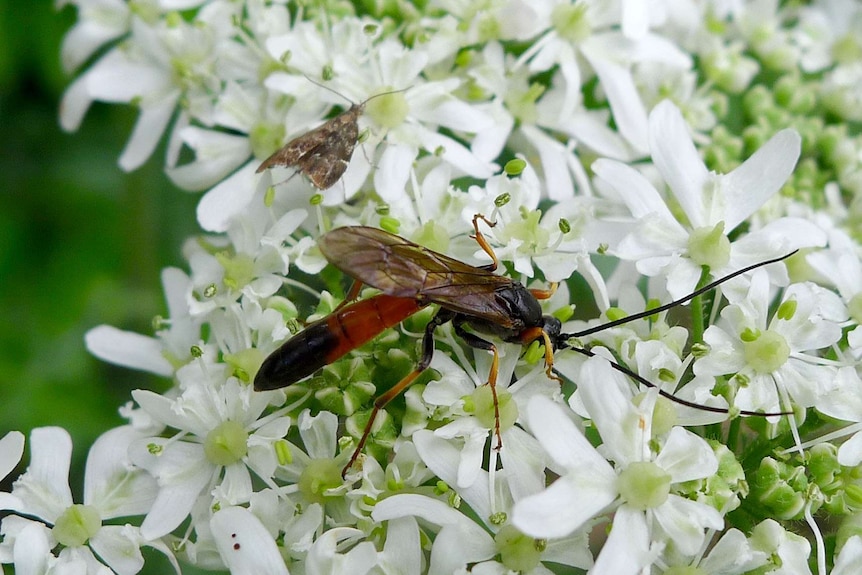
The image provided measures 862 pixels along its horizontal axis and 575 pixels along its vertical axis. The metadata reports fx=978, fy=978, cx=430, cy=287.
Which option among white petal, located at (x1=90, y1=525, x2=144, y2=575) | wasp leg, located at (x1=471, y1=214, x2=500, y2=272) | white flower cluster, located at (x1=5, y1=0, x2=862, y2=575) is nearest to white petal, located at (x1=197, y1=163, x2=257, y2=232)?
white flower cluster, located at (x1=5, y1=0, x2=862, y2=575)

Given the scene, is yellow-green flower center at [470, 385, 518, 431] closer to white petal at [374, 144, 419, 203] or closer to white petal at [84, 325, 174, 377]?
white petal at [374, 144, 419, 203]

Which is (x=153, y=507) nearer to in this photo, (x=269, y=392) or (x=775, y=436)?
(x=269, y=392)

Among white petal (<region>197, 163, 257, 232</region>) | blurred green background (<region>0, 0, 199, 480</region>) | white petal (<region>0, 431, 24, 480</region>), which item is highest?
white petal (<region>197, 163, 257, 232</region>)

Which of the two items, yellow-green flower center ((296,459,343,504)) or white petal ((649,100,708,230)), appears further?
white petal ((649,100,708,230))

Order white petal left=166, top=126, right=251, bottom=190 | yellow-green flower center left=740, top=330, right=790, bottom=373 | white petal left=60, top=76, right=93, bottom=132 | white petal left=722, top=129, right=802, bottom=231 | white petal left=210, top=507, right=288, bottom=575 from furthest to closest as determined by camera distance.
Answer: white petal left=60, top=76, right=93, bottom=132 → white petal left=166, top=126, right=251, bottom=190 → white petal left=722, top=129, right=802, bottom=231 → yellow-green flower center left=740, top=330, right=790, bottom=373 → white petal left=210, top=507, right=288, bottom=575

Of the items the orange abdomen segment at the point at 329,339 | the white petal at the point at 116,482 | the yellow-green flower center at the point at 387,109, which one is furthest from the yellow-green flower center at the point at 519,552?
the yellow-green flower center at the point at 387,109

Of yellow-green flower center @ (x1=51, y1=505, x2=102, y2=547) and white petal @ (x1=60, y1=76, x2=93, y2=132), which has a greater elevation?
white petal @ (x1=60, y1=76, x2=93, y2=132)

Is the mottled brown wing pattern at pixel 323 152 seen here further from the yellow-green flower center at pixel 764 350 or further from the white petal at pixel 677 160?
the yellow-green flower center at pixel 764 350

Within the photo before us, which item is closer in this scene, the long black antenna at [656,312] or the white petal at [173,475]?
the long black antenna at [656,312]
